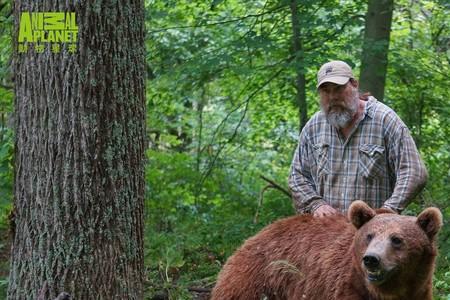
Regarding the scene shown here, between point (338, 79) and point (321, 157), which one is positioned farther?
point (321, 157)

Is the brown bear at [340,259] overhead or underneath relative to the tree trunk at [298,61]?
underneath

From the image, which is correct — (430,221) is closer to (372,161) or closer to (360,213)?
(360,213)

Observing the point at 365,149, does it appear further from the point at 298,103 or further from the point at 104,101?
the point at 298,103

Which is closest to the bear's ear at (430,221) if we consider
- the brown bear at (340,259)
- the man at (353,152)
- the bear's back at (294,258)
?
the brown bear at (340,259)

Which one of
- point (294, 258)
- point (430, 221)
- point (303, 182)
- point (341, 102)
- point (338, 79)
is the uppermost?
point (338, 79)

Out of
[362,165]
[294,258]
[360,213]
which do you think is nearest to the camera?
[360,213]

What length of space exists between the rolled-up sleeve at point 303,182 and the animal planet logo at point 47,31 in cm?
218

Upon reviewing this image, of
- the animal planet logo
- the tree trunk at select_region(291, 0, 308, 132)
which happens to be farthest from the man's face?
the tree trunk at select_region(291, 0, 308, 132)

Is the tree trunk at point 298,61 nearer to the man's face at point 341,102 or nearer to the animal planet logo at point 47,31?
the man's face at point 341,102

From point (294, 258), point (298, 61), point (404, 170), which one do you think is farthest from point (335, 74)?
point (298, 61)

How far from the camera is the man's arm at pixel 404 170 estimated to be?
4.72 metres

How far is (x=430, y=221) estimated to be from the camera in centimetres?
405

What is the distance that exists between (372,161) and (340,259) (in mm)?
946

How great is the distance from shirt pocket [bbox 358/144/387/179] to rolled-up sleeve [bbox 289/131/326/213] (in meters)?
0.43
